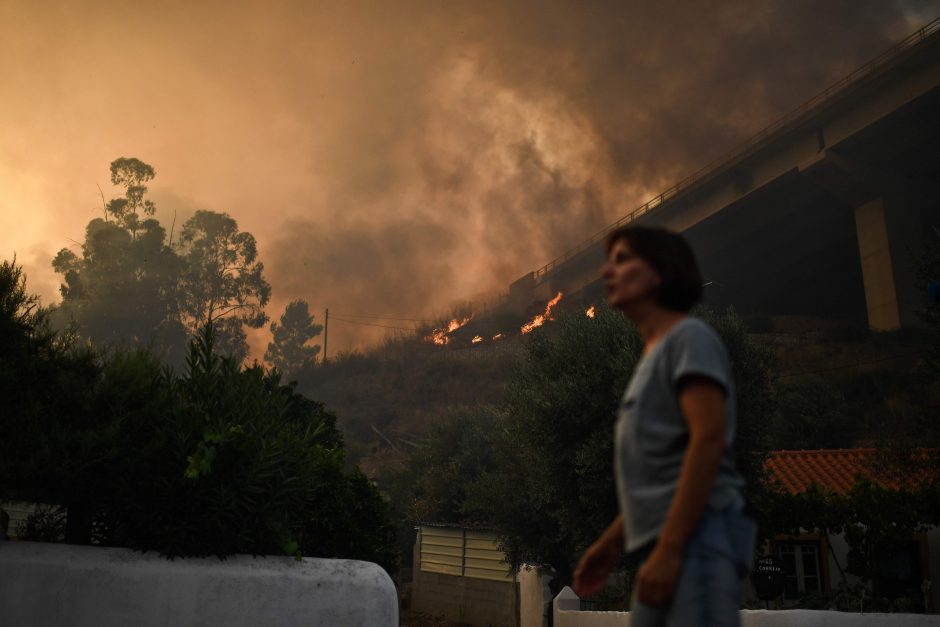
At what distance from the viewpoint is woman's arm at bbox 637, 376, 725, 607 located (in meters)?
2.29

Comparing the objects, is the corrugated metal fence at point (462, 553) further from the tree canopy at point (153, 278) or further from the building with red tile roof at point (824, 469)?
the tree canopy at point (153, 278)

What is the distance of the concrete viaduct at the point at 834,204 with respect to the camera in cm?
4091

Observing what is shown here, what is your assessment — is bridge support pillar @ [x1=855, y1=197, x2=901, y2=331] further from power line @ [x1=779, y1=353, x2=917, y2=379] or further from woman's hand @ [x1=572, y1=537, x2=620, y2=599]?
woman's hand @ [x1=572, y1=537, x2=620, y2=599]

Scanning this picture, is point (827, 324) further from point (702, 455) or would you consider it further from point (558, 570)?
point (702, 455)

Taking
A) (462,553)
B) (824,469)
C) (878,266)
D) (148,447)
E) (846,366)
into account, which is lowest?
(462,553)

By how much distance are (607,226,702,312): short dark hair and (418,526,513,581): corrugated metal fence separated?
2806cm

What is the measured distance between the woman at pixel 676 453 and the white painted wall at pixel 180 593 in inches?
220

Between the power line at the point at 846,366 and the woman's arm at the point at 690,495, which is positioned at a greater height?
the power line at the point at 846,366

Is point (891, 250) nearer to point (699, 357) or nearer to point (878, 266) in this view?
point (878, 266)

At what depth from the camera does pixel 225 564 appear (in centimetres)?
789

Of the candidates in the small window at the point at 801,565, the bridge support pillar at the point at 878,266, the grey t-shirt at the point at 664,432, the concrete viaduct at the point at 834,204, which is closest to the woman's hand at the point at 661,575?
the grey t-shirt at the point at 664,432

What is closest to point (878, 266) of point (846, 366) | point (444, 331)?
point (846, 366)

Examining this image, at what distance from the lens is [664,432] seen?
248 centimetres

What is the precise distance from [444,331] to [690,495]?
87.7 metres
